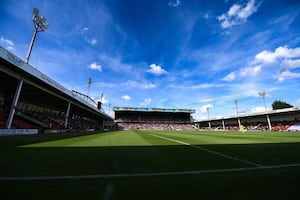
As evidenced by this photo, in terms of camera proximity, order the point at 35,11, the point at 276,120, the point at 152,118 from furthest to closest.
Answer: the point at 152,118
the point at 276,120
the point at 35,11

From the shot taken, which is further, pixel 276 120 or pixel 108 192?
pixel 276 120

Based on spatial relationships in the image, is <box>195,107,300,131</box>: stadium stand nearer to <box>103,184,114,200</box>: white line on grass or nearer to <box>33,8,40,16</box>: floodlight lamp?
<box>103,184,114,200</box>: white line on grass

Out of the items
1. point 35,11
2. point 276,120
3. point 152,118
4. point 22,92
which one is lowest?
point 276,120

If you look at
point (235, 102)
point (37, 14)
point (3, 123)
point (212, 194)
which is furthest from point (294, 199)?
point (235, 102)

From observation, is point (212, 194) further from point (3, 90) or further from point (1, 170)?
point (3, 90)

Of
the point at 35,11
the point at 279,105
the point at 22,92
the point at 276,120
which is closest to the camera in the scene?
the point at 35,11

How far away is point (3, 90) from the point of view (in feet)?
93.3

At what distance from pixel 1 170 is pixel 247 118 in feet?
238

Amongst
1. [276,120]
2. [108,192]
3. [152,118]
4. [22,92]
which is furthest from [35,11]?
[276,120]

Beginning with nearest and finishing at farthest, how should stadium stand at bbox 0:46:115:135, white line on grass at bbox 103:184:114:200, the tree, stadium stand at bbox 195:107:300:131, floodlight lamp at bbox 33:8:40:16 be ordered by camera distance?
white line on grass at bbox 103:184:114:200, stadium stand at bbox 0:46:115:135, floodlight lamp at bbox 33:8:40:16, stadium stand at bbox 195:107:300:131, the tree

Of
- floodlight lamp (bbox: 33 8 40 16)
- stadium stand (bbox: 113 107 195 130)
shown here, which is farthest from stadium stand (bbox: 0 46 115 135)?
stadium stand (bbox: 113 107 195 130)

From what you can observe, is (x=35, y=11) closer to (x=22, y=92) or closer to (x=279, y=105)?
(x=22, y=92)

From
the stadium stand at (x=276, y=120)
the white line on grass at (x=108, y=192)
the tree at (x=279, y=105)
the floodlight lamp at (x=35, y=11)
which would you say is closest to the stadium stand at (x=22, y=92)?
the floodlight lamp at (x=35, y=11)

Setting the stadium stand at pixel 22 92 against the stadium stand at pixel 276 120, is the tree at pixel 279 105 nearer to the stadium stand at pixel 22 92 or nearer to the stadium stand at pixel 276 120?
the stadium stand at pixel 276 120
